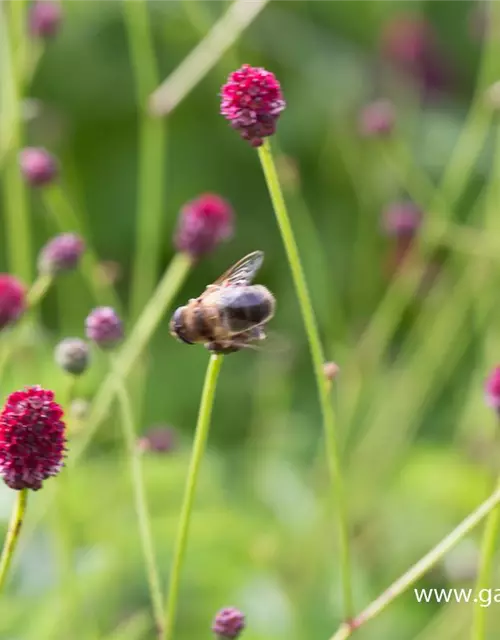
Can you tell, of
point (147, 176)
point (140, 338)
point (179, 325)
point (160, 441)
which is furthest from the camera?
point (147, 176)

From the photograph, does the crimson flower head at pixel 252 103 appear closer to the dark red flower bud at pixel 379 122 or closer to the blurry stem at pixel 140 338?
the blurry stem at pixel 140 338

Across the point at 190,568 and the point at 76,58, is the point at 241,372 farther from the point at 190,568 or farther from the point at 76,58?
the point at 76,58

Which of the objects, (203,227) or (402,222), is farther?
(402,222)

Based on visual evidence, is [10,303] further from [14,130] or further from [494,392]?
[494,392]

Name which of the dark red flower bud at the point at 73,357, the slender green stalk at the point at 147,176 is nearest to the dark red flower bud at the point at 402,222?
the slender green stalk at the point at 147,176

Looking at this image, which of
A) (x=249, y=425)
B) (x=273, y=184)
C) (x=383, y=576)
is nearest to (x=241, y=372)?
(x=249, y=425)

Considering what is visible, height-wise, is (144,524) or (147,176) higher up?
(144,524)

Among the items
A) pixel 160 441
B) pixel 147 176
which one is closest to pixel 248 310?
pixel 160 441

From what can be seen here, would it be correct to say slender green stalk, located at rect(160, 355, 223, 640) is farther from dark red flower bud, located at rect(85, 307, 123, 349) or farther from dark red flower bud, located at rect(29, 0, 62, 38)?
dark red flower bud, located at rect(29, 0, 62, 38)
